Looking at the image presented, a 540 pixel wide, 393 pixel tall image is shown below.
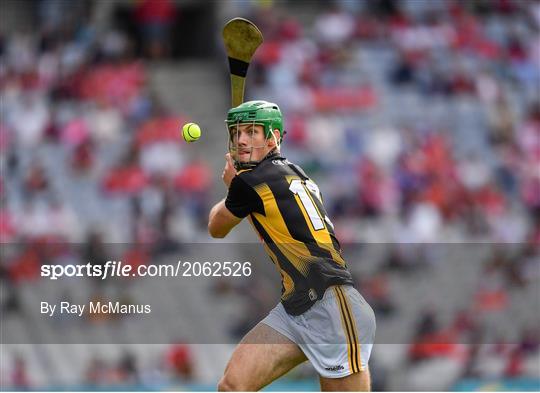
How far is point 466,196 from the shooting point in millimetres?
14586

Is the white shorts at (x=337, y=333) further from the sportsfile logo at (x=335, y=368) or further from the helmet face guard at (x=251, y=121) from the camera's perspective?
the helmet face guard at (x=251, y=121)

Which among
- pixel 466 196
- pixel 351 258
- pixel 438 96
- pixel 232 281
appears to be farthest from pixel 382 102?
pixel 232 281

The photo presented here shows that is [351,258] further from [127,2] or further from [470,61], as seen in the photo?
[127,2]

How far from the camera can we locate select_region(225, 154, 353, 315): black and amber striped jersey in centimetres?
552

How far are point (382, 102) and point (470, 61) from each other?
70.8 inches

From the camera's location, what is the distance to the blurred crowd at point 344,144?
511 inches

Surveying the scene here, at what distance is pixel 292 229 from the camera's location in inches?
218

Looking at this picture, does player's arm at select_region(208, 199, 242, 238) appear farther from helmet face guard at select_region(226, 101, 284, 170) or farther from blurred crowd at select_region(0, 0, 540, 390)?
blurred crowd at select_region(0, 0, 540, 390)

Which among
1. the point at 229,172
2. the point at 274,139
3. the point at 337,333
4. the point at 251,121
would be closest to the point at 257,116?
the point at 251,121

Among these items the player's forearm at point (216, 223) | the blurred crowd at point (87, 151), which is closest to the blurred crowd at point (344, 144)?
the blurred crowd at point (87, 151)

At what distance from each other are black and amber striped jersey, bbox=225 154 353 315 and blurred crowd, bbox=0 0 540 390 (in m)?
6.23

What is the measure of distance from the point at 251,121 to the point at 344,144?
9361mm

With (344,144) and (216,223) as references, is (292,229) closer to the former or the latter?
(216,223)

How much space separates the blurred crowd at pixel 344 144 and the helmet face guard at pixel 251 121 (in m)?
6.22
